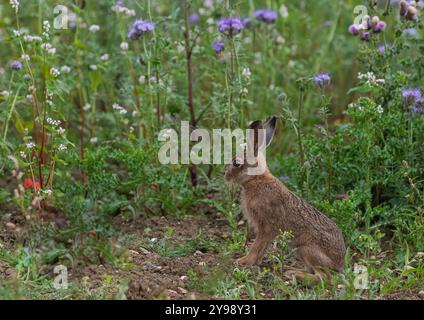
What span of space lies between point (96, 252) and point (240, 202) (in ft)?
4.24

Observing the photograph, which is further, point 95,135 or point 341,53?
point 341,53

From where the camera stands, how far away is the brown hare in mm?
6367

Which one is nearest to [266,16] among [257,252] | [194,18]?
[194,18]

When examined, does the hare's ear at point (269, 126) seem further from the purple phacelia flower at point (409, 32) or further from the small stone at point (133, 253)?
the purple phacelia flower at point (409, 32)

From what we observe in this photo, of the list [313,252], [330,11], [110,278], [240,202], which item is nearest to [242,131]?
[240,202]

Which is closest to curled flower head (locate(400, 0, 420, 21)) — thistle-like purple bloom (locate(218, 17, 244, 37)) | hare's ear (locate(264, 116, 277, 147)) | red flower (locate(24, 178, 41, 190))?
thistle-like purple bloom (locate(218, 17, 244, 37))

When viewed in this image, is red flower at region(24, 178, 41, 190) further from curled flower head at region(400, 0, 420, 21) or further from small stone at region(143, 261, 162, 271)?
curled flower head at region(400, 0, 420, 21)

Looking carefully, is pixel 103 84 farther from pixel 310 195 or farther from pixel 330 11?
pixel 330 11

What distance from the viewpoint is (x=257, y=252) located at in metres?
6.55

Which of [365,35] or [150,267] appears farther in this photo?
[365,35]

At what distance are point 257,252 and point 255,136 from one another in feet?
2.68

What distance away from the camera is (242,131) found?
7477mm

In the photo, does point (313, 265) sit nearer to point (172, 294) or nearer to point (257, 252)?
point (257, 252)
